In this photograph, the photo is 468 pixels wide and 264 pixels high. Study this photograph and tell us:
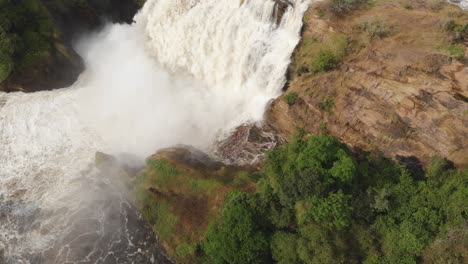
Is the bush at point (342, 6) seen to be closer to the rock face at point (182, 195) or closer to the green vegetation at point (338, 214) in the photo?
the green vegetation at point (338, 214)

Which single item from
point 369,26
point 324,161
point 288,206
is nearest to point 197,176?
point 288,206

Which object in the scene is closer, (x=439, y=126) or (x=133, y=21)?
(x=439, y=126)

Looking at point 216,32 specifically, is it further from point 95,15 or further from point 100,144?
point 95,15

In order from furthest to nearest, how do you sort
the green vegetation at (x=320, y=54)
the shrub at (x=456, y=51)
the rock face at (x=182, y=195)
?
the green vegetation at (x=320, y=54), the rock face at (x=182, y=195), the shrub at (x=456, y=51)

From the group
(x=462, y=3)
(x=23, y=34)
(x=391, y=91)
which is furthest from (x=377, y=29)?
(x=23, y=34)

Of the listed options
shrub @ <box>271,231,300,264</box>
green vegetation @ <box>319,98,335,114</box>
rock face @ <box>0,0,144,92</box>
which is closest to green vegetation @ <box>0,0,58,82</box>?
rock face @ <box>0,0,144,92</box>

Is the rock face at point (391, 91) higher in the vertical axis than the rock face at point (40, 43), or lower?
higher

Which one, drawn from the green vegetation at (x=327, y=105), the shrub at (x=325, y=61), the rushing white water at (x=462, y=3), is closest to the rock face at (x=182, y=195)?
the green vegetation at (x=327, y=105)
